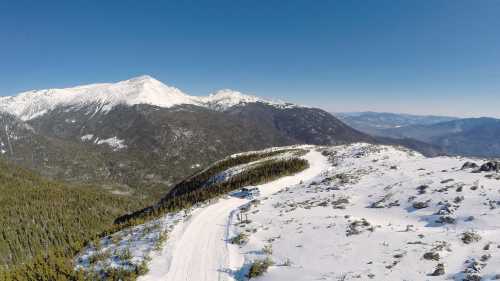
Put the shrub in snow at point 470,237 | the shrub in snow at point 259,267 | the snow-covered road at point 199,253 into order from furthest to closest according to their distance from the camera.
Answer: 1. the snow-covered road at point 199,253
2. the shrub in snow at point 259,267
3. the shrub in snow at point 470,237

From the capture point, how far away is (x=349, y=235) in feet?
79.6

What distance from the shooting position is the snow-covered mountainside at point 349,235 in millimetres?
18516

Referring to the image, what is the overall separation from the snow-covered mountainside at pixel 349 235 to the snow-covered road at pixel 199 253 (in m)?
0.09

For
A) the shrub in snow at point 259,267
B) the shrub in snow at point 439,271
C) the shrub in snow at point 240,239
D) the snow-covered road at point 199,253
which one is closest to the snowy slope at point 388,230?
the shrub in snow at point 439,271

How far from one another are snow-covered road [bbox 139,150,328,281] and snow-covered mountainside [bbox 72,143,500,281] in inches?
3.4

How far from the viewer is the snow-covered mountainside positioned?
18516 mm

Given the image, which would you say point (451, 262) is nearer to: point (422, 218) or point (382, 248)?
point (382, 248)

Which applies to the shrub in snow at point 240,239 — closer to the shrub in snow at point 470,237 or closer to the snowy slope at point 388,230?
the snowy slope at point 388,230

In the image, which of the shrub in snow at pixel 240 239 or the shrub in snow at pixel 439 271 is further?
the shrub in snow at pixel 240 239

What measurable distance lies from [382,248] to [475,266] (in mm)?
5770

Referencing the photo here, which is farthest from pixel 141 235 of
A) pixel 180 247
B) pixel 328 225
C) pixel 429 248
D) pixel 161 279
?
pixel 429 248

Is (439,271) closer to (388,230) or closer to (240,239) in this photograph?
(388,230)

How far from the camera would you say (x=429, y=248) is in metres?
19.5

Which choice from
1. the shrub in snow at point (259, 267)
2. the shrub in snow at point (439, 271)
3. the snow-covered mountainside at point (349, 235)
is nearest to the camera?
the shrub in snow at point (439, 271)
